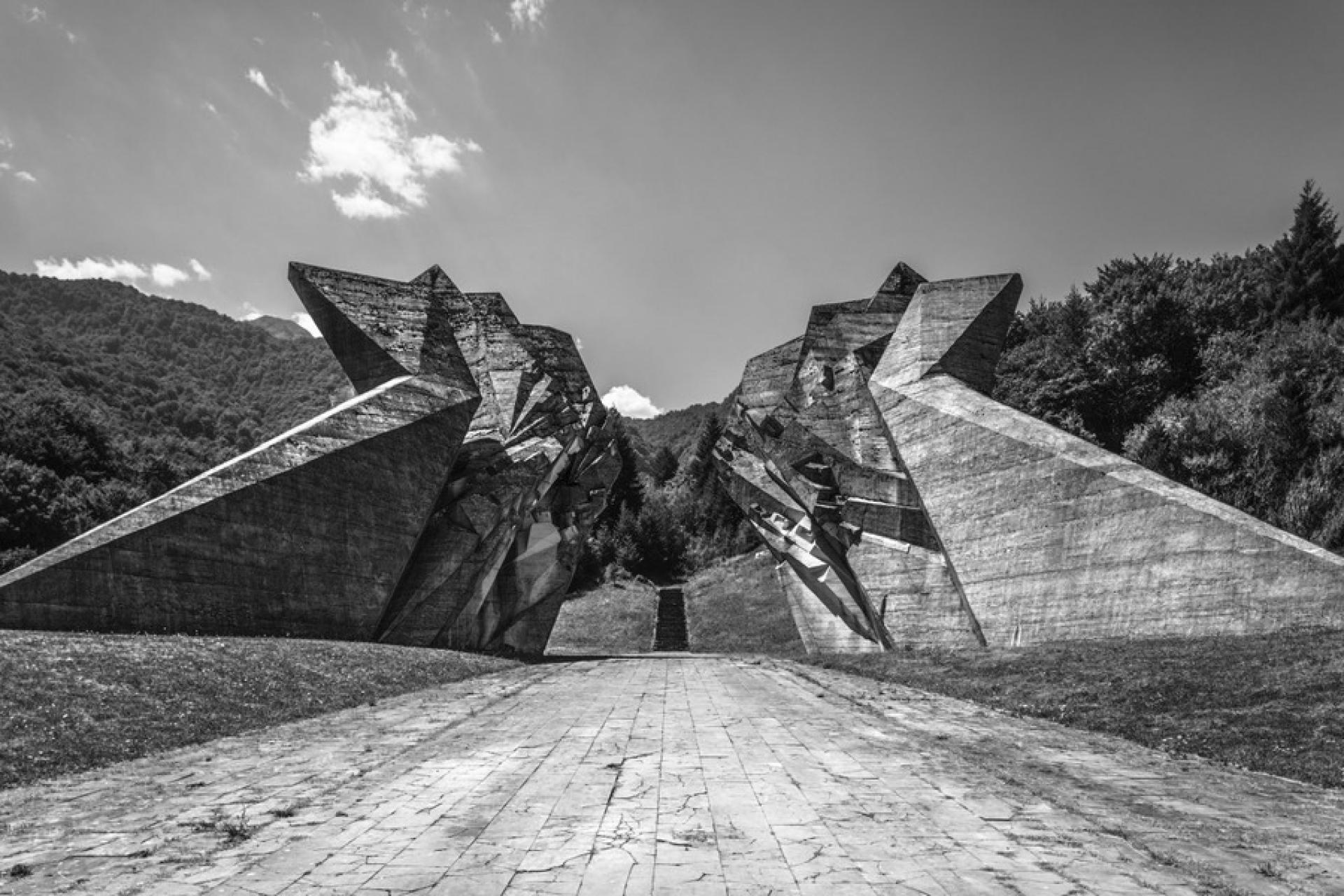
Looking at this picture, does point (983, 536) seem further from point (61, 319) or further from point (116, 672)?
point (61, 319)

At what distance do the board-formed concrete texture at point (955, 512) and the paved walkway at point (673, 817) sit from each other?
562 centimetres

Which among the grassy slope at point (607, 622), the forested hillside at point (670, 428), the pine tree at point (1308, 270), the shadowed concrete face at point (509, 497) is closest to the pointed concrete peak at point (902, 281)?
the shadowed concrete face at point (509, 497)

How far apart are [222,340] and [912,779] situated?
115208 mm

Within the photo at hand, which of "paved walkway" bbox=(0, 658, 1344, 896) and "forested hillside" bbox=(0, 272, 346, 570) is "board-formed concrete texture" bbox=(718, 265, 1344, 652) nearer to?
"paved walkway" bbox=(0, 658, 1344, 896)

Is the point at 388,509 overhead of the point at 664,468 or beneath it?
beneath

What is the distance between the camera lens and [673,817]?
4992 mm

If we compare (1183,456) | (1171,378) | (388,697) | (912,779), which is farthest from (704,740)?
(1171,378)

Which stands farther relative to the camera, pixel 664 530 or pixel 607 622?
pixel 664 530

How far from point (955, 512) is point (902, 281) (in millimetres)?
7823

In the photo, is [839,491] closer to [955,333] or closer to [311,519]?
[955,333]

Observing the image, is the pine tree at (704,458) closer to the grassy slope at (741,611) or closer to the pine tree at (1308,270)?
the grassy slope at (741,611)

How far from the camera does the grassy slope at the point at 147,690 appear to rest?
6.88 m

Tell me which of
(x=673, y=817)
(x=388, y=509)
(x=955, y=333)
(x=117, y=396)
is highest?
(x=117, y=396)

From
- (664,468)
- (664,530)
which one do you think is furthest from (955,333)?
(664,468)
